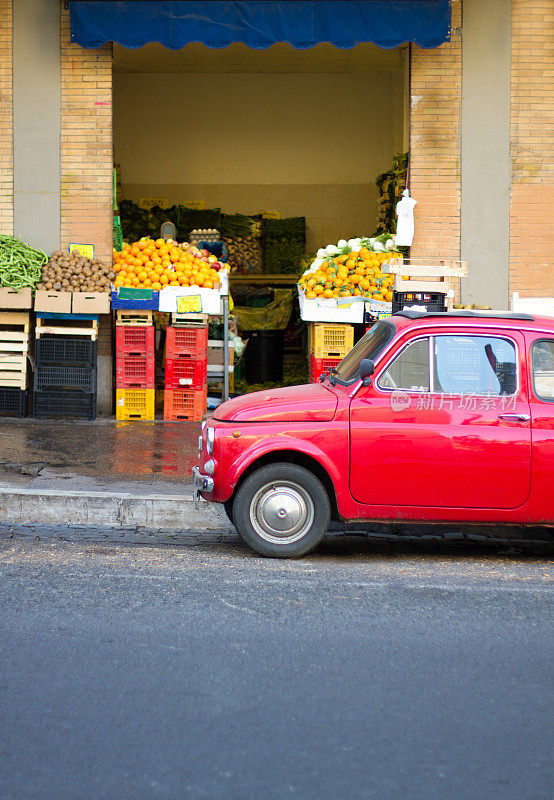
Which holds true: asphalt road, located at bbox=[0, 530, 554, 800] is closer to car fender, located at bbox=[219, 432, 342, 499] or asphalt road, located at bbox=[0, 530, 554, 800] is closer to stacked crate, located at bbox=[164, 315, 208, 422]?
car fender, located at bbox=[219, 432, 342, 499]

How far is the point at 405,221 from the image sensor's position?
12.8m

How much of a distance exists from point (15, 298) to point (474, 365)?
7032 millimetres

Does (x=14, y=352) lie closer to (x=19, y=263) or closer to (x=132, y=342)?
(x=19, y=263)

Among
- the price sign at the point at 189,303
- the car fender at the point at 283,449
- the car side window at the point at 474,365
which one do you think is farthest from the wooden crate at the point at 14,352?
the car side window at the point at 474,365

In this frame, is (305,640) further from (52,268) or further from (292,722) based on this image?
(52,268)

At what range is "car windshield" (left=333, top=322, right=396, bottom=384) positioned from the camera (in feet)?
22.9

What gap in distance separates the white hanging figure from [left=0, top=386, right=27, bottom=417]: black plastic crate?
5.06 m

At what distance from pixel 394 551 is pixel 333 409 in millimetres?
1310

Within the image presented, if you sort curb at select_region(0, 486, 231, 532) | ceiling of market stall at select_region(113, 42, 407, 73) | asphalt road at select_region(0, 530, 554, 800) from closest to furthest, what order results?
1. asphalt road at select_region(0, 530, 554, 800)
2. curb at select_region(0, 486, 231, 532)
3. ceiling of market stall at select_region(113, 42, 407, 73)

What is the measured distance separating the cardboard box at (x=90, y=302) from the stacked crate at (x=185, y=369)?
2.75 feet

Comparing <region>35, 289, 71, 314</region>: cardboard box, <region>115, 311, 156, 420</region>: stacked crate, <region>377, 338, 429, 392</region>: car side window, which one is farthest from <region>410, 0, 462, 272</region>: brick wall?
<region>377, 338, 429, 392</region>: car side window

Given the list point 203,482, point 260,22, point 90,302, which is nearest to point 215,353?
point 90,302

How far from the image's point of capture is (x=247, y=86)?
20.3 metres

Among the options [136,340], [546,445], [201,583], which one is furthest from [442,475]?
[136,340]
